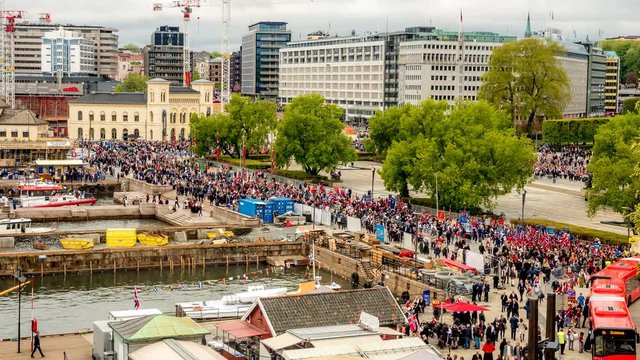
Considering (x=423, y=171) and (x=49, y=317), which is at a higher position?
(x=423, y=171)

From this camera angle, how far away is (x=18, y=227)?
73.2 m

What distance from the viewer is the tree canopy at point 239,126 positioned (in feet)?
389

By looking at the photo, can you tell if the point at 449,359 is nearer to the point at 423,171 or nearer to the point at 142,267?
the point at 142,267

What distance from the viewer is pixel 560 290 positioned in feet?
158

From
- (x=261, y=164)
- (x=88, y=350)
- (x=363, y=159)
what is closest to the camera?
(x=88, y=350)

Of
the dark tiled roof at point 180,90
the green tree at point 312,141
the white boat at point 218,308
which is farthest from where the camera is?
the dark tiled roof at point 180,90

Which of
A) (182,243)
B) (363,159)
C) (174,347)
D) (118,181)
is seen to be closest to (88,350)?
(174,347)

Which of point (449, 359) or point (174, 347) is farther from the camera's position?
point (449, 359)

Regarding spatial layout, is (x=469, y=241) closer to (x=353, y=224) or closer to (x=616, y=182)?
(x=353, y=224)

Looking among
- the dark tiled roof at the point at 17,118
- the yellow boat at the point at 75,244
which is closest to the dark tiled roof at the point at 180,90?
the dark tiled roof at the point at 17,118

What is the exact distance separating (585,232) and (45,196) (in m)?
47.4

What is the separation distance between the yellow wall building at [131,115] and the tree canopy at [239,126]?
35051 millimetres

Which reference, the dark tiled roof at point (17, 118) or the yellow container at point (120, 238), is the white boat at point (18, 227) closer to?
the yellow container at point (120, 238)

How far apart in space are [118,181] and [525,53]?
6361 centimetres
